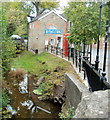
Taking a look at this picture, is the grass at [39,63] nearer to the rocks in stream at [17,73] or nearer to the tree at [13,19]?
A: the rocks in stream at [17,73]

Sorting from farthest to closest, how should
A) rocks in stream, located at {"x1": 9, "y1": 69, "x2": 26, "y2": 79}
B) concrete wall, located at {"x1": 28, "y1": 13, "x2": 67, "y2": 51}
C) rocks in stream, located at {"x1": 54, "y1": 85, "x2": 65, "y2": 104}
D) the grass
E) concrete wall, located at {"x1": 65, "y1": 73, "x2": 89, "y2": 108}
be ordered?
concrete wall, located at {"x1": 28, "y1": 13, "x2": 67, "y2": 51} < rocks in stream, located at {"x1": 9, "y1": 69, "x2": 26, "y2": 79} < the grass < rocks in stream, located at {"x1": 54, "y1": 85, "x2": 65, "y2": 104} < concrete wall, located at {"x1": 65, "y1": 73, "x2": 89, "y2": 108}

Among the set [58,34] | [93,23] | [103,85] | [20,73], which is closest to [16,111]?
[103,85]

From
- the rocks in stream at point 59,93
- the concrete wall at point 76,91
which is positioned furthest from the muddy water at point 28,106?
the concrete wall at point 76,91

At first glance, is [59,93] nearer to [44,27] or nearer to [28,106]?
[28,106]

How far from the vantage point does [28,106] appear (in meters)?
6.17

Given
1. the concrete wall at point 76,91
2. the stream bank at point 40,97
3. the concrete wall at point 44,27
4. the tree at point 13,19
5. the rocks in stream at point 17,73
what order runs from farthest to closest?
the concrete wall at point 44,27 → the rocks in stream at point 17,73 → the tree at point 13,19 → the stream bank at point 40,97 → the concrete wall at point 76,91

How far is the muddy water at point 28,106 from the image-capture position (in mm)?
5520

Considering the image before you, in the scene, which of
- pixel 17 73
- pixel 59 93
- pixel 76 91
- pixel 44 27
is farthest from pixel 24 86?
pixel 44 27

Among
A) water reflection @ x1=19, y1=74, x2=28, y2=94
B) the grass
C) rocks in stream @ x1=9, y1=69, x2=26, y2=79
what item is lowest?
water reflection @ x1=19, y1=74, x2=28, y2=94

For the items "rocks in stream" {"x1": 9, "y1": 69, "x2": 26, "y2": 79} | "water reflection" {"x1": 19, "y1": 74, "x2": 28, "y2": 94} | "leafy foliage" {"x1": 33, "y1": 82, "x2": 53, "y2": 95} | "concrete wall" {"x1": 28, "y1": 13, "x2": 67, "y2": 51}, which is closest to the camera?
"leafy foliage" {"x1": 33, "y1": 82, "x2": 53, "y2": 95}

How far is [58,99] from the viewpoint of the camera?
6332 mm

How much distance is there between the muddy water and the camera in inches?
217

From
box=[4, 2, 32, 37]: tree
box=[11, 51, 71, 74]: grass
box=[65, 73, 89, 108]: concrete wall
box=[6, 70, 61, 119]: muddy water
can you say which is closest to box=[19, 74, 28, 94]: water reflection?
box=[6, 70, 61, 119]: muddy water

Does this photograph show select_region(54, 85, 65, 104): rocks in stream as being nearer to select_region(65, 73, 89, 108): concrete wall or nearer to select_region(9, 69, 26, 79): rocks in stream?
select_region(65, 73, 89, 108): concrete wall
